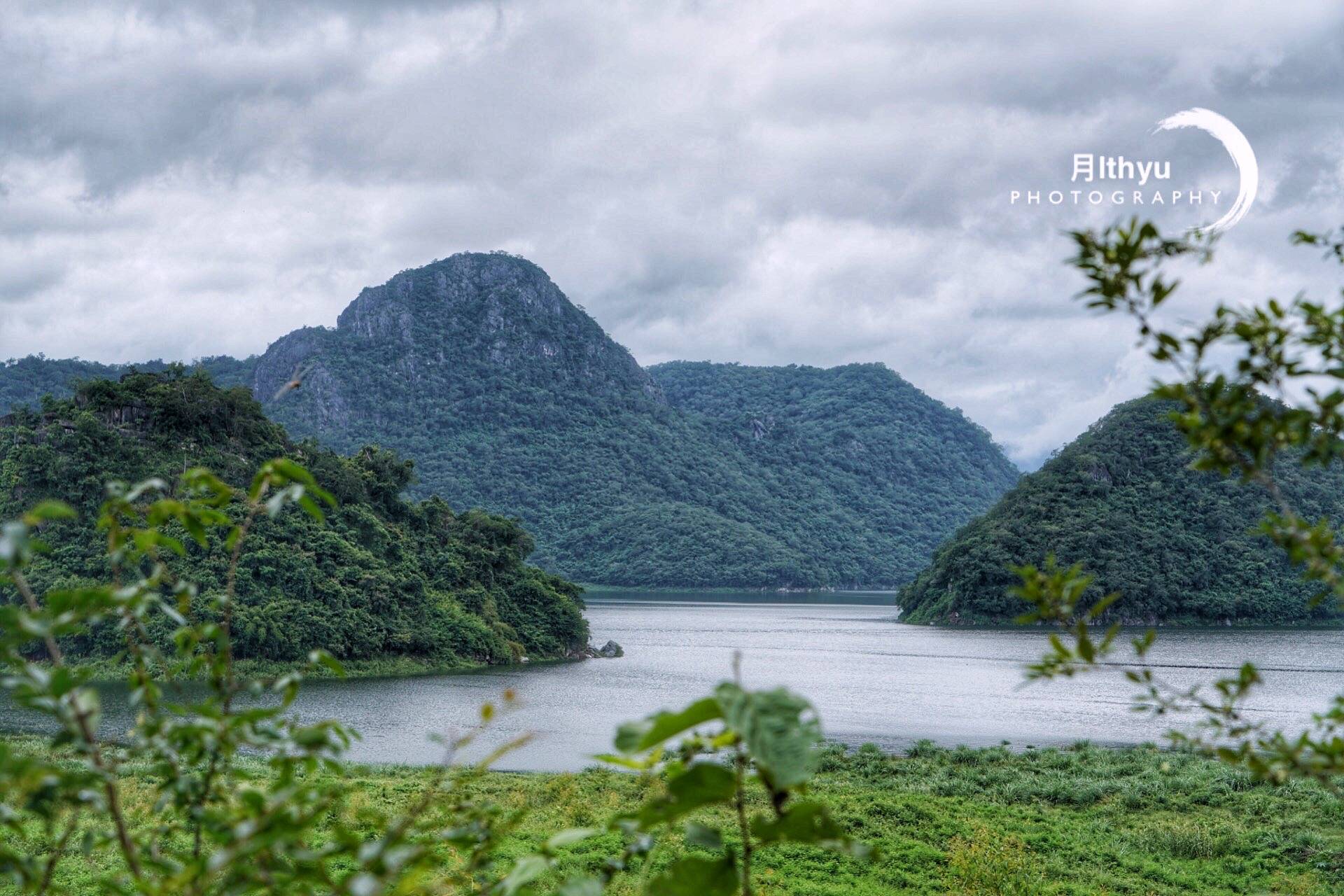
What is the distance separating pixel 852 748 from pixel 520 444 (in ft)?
318

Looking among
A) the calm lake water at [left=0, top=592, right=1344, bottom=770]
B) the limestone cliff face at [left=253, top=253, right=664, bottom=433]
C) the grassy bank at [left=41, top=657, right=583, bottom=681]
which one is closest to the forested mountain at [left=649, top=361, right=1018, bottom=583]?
the limestone cliff face at [left=253, top=253, right=664, bottom=433]

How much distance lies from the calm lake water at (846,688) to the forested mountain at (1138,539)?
3.58 metres

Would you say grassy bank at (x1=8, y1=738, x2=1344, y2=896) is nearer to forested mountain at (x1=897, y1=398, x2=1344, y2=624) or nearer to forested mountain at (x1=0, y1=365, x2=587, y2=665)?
forested mountain at (x1=0, y1=365, x2=587, y2=665)

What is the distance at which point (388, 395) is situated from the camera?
404 ft

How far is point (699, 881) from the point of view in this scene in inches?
41.1

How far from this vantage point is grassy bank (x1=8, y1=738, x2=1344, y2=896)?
1069 cm

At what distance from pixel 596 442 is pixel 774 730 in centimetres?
12349

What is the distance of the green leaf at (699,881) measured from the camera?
104cm

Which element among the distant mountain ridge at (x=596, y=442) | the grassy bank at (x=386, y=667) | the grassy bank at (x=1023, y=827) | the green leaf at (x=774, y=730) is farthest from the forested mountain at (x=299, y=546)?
the distant mountain ridge at (x=596, y=442)

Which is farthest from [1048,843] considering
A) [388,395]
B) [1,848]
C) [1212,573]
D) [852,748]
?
[388,395]

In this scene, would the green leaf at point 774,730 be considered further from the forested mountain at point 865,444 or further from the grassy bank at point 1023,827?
the forested mountain at point 865,444

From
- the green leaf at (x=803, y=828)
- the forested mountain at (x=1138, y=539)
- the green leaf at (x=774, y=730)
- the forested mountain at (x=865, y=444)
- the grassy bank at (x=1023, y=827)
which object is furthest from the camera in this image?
the forested mountain at (x=865, y=444)

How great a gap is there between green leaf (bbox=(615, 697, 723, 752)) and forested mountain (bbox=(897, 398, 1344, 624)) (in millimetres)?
62279

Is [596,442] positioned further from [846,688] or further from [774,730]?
[774,730]
